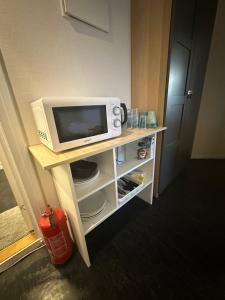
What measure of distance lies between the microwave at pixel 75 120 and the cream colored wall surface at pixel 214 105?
1959 millimetres

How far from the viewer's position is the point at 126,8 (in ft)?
3.68

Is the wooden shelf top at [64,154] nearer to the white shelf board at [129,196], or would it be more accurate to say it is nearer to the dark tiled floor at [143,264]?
the white shelf board at [129,196]

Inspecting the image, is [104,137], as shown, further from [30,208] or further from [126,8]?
[126,8]

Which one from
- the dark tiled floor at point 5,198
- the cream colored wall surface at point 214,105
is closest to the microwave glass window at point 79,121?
the dark tiled floor at point 5,198

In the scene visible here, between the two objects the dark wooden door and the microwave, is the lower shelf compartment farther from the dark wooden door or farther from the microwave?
the dark wooden door

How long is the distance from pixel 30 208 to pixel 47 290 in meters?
0.54

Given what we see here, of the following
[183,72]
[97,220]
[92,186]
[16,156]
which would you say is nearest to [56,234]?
[97,220]

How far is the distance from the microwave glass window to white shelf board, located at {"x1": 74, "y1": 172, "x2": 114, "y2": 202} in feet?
1.07

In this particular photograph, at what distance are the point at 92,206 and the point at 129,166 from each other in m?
0.44

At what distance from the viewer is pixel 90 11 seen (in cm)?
92

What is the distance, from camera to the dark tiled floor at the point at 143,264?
0.84 meters

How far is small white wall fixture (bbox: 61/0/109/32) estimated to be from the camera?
2.71 feet

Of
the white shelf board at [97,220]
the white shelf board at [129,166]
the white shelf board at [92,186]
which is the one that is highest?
the white shelf board at [92,186]

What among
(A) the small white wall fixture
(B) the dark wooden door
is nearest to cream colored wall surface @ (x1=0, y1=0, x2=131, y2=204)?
(A) the small white wall fixture
